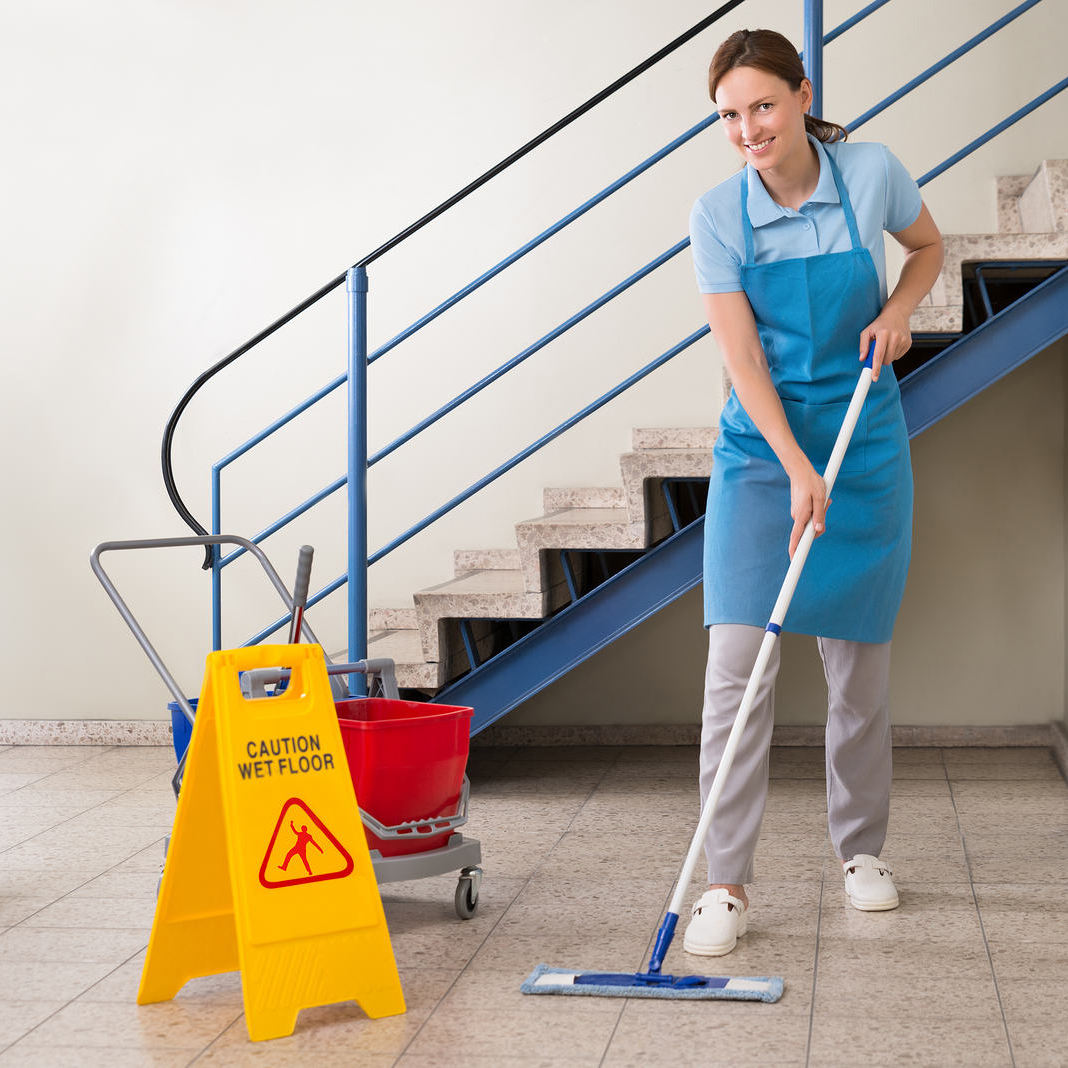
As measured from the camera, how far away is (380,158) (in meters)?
4.52

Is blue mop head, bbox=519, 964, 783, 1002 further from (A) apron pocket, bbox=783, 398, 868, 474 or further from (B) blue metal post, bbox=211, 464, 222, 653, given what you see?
(B) blue metal post, bbox=211, 464, 222, 653

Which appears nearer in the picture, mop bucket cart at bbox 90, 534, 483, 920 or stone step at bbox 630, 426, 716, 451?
mop bucket cart at bbox 90, 534, 483, 920

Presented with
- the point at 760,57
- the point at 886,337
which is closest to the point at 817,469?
the point at 886,337

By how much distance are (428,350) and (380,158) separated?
0.69m

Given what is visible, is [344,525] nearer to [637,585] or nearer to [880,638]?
[637,585]

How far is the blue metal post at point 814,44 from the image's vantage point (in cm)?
319

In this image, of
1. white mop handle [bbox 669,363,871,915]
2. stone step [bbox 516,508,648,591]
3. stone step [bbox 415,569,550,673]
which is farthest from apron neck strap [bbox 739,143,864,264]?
stone step [bbox 415,569,550,673]

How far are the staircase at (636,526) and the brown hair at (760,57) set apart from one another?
0.99 meters

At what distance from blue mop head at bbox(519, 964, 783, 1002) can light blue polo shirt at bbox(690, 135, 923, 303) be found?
48.0 inches

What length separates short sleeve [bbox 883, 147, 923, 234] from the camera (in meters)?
2.42

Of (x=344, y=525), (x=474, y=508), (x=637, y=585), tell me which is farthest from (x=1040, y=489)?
(x=344, y=525)

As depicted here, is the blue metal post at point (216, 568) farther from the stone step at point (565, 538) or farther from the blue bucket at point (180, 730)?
the stone step at point (565, 538)

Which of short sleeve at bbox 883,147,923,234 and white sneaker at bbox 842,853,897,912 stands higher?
short sleeve at bbox 883,147,923,234

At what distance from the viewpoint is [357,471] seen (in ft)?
11.2
